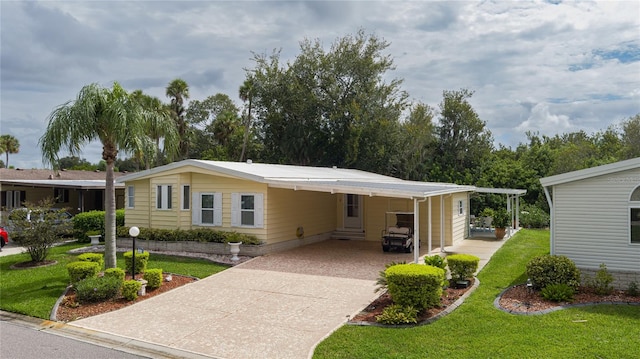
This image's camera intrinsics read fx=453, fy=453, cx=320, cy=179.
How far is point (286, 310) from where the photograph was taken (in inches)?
366

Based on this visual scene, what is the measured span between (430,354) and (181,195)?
12363mm

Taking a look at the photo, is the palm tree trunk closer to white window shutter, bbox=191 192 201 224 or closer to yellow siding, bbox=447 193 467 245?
white window shutter, bbox=191 192 201 224

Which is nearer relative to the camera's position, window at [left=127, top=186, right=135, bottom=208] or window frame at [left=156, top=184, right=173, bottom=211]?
window frame at [left=156, top=184, right=173, bottom=211]

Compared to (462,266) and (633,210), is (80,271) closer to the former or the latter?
(462,266)

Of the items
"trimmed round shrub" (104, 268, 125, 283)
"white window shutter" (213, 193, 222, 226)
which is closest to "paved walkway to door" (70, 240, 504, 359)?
"trimmed round shrub" (104, 268, 125, 283)

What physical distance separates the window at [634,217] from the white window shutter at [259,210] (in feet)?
34.2

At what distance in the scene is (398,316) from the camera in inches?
319

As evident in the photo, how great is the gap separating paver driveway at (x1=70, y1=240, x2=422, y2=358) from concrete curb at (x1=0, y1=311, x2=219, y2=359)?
0.16 metres

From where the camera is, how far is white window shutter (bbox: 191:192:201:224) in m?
16.7

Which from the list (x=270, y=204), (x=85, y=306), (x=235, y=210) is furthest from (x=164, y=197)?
(x=85, y=306)

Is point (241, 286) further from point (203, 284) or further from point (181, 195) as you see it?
point (181, 195)

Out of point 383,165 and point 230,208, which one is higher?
point 383,165

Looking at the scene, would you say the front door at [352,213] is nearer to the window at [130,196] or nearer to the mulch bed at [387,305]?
the window at [130,196]

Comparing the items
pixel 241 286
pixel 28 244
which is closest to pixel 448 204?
pixel 241 286
